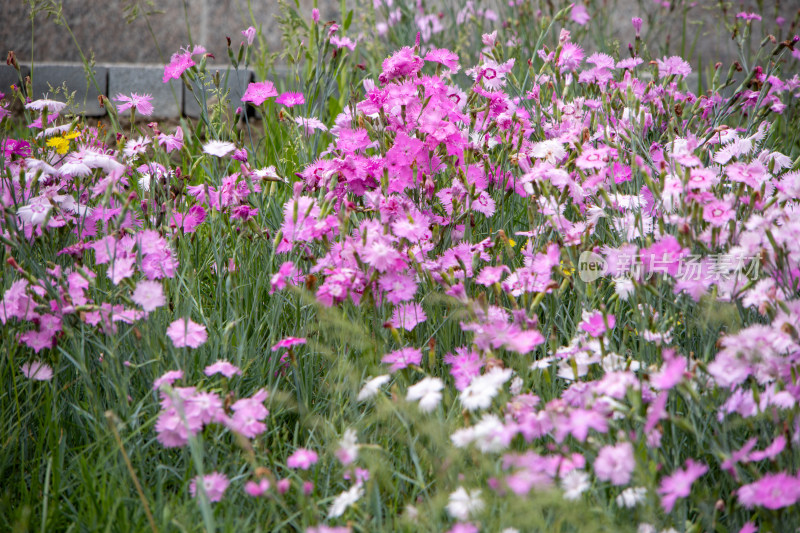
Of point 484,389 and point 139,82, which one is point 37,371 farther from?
point 139,82

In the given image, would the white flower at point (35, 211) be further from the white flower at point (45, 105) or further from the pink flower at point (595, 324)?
the pink flower at point (595, 324)

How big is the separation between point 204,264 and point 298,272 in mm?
392

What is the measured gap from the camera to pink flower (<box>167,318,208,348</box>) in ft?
4.44

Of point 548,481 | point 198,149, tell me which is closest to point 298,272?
point 548,481

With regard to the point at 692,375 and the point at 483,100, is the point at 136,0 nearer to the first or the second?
the point at 483,100

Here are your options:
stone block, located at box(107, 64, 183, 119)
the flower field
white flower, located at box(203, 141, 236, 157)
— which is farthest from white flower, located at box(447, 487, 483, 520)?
stone block, located at box(107, 64, 183, 119)

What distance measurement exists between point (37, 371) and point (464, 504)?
95cm

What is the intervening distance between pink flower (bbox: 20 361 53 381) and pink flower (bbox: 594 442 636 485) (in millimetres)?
1116

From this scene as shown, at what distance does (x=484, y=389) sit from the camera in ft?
3.78

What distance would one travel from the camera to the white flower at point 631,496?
1.10 metres

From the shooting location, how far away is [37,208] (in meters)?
1.63

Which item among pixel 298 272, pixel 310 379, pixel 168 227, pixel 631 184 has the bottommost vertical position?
pixel 310 379

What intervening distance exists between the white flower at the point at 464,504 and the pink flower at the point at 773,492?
1.30 ft

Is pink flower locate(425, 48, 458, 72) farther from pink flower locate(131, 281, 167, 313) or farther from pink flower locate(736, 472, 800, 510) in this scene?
pink flower locate(736, 472, 800, 510)
